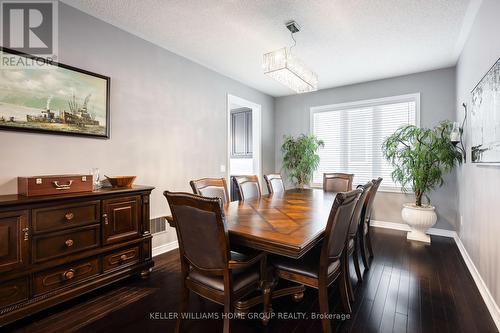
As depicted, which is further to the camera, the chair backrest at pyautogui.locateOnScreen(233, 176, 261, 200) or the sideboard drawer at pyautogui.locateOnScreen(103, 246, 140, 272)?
the chair backrest at pyautogui.locateOnScreen(233, 176, 261, 200)

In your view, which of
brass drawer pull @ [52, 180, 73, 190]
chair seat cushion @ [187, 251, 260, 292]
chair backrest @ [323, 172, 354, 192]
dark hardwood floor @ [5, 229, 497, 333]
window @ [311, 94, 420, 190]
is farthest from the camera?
window @ [311, 94, 420, 190]

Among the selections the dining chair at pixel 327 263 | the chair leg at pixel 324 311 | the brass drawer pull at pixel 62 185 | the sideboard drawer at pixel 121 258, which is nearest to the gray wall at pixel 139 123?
the brass drawer pull at pixel 62 185

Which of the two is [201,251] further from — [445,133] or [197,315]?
[445,133]

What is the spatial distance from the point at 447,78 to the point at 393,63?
99 centimetres

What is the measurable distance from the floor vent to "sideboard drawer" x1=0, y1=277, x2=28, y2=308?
1380 mm

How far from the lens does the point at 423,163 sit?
3.50 meters

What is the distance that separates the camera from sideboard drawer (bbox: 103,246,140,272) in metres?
2.22

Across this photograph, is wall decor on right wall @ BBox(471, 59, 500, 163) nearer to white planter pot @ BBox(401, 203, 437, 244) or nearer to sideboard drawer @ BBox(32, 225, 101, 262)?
white planter pot @ BBox(401, 203, 437, 244)

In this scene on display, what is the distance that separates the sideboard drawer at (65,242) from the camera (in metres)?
1.83

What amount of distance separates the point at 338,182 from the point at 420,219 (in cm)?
122

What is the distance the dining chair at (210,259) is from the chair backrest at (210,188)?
0.80 metres

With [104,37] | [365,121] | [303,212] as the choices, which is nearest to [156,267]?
[303,212]

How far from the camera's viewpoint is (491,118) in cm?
195

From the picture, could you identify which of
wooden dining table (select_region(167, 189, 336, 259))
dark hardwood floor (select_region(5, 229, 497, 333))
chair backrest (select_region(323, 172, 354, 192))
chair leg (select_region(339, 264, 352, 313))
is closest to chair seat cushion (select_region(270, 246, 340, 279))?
chair leg (select_region(339, 264, 352, 313))
